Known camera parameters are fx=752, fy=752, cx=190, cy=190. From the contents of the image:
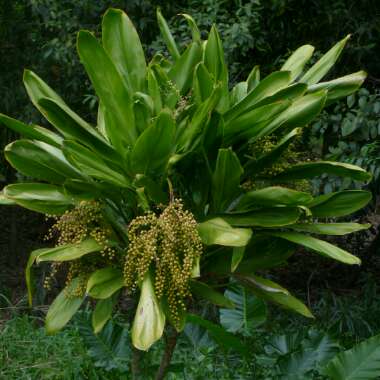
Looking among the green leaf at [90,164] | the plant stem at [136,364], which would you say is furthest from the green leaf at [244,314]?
the green leaf at [90,164]

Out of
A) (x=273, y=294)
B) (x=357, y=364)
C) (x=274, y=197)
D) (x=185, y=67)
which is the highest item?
(x=185, y=67)

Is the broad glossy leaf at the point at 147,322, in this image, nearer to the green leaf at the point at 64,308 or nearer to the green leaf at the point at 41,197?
the green leaf at the point at 64,308

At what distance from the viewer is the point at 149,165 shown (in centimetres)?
305

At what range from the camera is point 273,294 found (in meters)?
3.25

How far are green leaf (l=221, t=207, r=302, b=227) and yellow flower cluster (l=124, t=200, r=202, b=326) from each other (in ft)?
0.93

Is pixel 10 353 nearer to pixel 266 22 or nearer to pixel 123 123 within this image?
pixel 123 123

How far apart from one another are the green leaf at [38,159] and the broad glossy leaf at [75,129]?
10 centimetres

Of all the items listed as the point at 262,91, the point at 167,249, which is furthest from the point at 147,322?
the point at 262,91

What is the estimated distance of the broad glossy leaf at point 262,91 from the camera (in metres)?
3.12

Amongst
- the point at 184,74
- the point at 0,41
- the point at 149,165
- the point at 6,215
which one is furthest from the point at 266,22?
the point at 6,215

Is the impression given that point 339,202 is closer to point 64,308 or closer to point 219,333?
point 219,333

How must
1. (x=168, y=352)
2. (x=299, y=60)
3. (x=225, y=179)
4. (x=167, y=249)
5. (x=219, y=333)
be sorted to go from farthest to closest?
(x=219, y=333), (x=168, y=352), (x=299, y=60), (x=225, y=179), (x=167, y=249)

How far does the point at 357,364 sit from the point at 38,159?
1883 millimetres

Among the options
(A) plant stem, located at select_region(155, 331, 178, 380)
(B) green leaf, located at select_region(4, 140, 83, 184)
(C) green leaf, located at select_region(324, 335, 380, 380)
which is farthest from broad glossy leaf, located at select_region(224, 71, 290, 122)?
(C) green leaf, located at select_region(324, 335, 380, 380)
